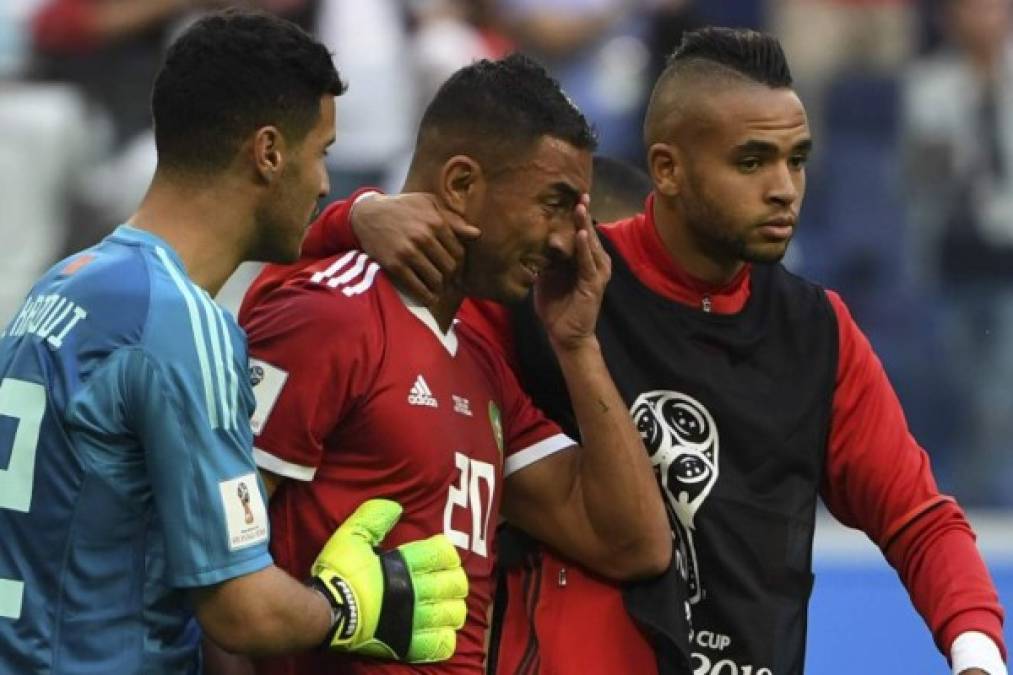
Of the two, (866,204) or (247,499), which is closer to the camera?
(247,499)

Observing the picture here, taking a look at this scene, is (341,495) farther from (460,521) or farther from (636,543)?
(636,543)

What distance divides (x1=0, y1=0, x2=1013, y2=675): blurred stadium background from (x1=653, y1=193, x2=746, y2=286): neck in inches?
120

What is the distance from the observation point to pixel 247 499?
3.00 metres

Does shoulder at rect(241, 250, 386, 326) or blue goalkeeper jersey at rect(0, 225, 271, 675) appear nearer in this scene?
blue goalkeeper jersey at rect(0, 225, 271, 675)

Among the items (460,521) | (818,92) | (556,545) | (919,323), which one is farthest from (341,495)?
(818,92)

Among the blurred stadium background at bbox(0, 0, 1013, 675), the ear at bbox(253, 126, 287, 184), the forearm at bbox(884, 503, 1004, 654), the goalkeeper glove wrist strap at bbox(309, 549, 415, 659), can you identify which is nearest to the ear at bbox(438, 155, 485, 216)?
the ear at bbox(253, 126, 287, 184)

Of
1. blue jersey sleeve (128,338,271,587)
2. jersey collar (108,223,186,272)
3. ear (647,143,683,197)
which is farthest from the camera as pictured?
ear (647,143,683,197)

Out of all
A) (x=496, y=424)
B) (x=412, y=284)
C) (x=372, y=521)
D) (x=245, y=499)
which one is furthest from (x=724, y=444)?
(x=245, y=499)

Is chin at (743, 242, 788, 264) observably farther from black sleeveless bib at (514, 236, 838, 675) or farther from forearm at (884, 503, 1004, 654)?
forearm at (884, 503, 1004, 654)

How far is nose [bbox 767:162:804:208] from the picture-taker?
3617mm

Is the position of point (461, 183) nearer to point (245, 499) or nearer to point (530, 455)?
point (530, 455)

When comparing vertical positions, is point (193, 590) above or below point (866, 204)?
below

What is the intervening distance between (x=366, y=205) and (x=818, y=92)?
176 inches

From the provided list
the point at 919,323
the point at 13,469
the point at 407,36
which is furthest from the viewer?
the point at 407,36
